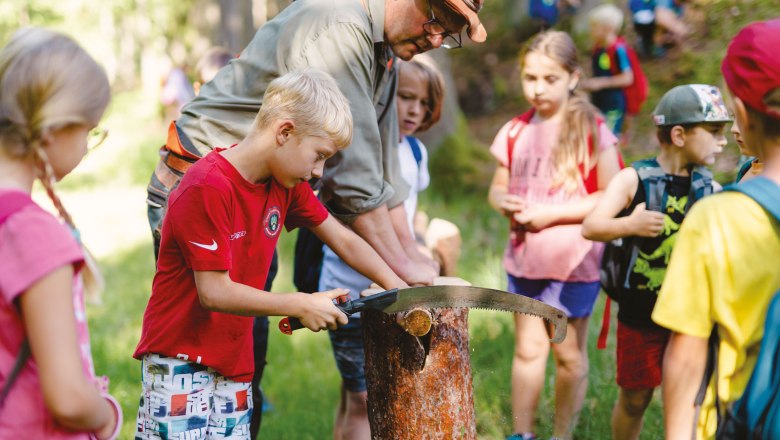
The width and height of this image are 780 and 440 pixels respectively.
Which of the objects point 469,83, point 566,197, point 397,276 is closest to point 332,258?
point 397,276

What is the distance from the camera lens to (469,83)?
12.4 metres

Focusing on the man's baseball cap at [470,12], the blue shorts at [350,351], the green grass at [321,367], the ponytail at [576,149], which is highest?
the man's baseball cap at [470,12]

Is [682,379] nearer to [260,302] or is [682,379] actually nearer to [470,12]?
[260,302]

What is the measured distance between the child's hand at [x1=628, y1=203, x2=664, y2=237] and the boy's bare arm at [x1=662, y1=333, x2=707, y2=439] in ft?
4.74

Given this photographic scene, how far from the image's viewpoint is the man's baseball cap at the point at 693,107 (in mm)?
3439

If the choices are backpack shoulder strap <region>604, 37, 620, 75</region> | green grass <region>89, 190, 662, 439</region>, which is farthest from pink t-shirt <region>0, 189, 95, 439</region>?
backpack shoulder strap <region>604, 37, 620, 75</region>

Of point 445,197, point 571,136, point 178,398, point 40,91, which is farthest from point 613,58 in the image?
point 40,91

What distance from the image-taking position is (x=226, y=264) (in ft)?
8.26

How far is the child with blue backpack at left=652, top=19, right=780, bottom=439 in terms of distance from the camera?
6.36 feet

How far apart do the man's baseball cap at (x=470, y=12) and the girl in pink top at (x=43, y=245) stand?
1.61 metres

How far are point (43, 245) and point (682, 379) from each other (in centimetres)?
168

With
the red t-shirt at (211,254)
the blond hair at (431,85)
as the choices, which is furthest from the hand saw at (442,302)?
the blond hair at (431,85)

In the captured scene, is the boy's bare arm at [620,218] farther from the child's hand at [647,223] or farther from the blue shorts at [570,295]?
the blue shorts at [570,295]

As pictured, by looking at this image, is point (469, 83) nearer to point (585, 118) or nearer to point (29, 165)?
point (585, 118)
